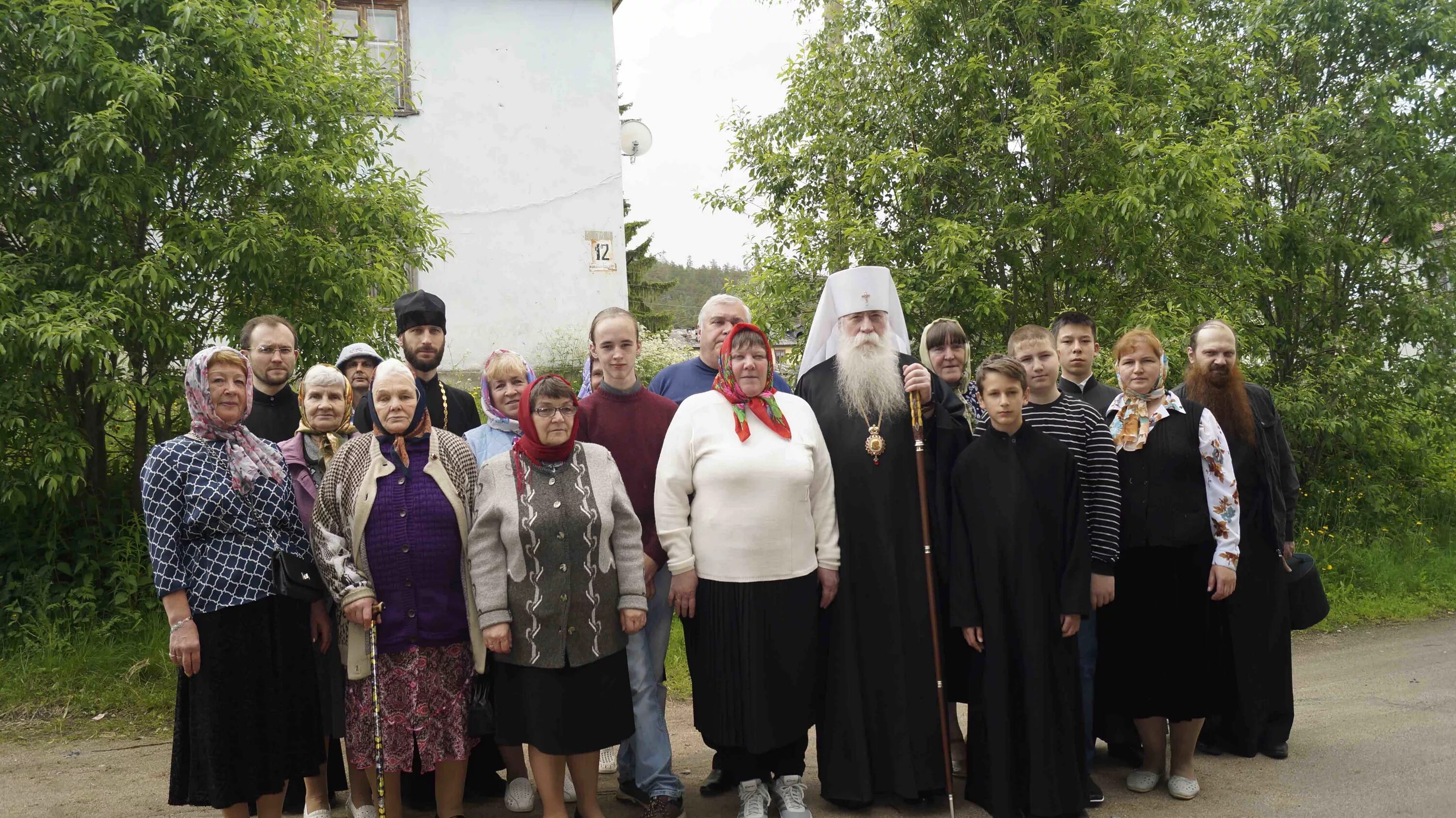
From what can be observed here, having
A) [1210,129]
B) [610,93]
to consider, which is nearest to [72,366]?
[1210,129]

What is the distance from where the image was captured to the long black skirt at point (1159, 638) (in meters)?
4.43

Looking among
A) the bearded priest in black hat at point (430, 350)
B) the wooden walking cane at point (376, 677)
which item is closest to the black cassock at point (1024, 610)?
the wooden walking cane at point (376, 677)

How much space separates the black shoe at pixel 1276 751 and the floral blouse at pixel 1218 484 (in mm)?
1036

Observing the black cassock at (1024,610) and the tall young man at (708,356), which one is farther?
the tall young man at (708,356)

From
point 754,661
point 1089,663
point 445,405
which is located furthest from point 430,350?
point 1089,663

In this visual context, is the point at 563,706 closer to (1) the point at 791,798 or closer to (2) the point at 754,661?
(2) the point at 754,661

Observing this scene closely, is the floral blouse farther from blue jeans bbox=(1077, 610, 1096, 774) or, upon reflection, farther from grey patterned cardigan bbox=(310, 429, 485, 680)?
grey patterned cardigan bbox=(310, 429, 485, 680)

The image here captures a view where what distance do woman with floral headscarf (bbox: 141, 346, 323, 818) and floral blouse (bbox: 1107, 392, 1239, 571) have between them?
3.73m

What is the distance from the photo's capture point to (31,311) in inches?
224

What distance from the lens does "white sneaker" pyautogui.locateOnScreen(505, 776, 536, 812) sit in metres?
4.43

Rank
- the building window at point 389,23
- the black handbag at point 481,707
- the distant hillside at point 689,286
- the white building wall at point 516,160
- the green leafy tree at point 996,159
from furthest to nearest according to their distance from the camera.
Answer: the distant hillside at point 689,286
the white building wall at point 516,160
the building window at point 389,23
the green leafy tree at point 996,159
the black handbag at point 481,707

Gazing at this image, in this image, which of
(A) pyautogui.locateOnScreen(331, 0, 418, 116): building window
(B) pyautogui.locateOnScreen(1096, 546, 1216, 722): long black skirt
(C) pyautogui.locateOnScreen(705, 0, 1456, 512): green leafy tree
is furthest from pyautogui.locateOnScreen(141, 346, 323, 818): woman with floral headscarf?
(A) pyautogui.locateOnScreen(331, 0, 418, 116): building window

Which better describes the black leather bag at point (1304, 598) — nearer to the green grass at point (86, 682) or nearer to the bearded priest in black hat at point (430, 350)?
the bearded priest in black hat at point (430, 350)

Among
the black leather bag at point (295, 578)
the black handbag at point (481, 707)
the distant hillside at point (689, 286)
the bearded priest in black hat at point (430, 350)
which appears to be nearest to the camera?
the black leather bag at point (295, 578)
